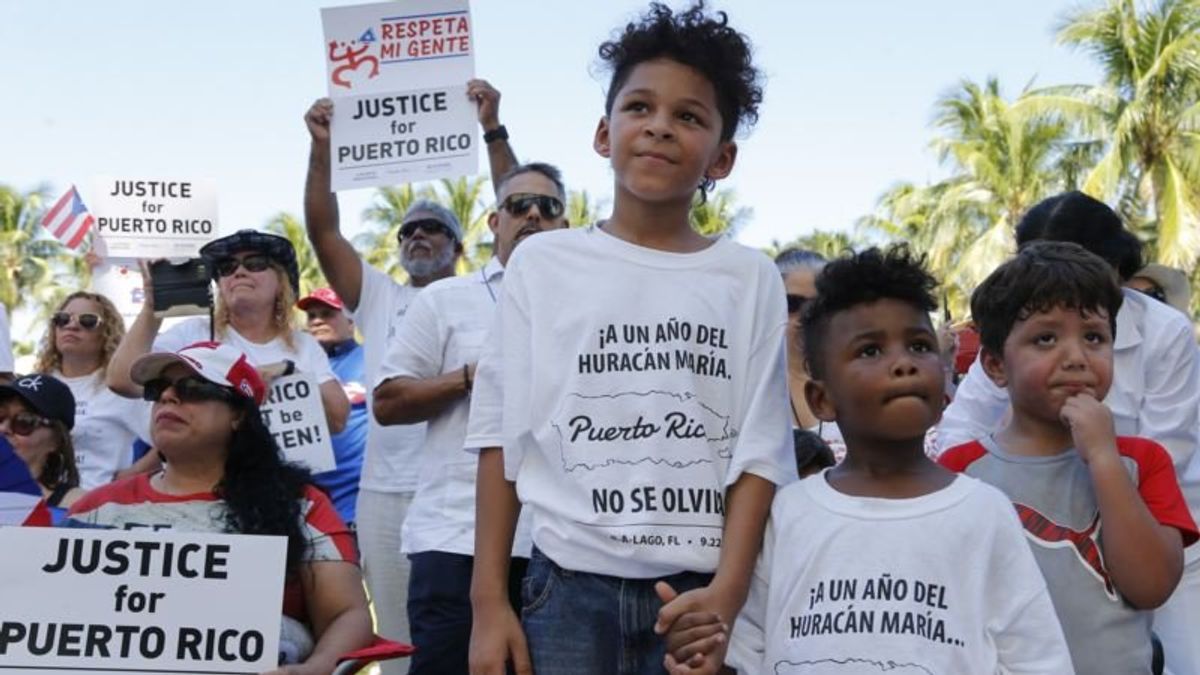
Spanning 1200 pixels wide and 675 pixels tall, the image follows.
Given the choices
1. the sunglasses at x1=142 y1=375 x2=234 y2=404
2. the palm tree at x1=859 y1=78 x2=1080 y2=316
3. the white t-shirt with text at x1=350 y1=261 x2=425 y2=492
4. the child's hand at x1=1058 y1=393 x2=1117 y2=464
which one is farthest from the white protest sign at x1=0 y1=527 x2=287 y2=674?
the palm tree at x1=859 y1=78 x2=1080 y2=316

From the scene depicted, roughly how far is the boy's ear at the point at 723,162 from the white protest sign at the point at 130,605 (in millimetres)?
1538

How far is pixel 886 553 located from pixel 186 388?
2227 millimetres

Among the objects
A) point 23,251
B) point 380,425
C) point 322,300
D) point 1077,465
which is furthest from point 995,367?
point 23,251

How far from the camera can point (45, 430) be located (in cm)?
559

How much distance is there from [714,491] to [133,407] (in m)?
4.36

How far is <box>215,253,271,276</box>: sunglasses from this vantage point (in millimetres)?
6047

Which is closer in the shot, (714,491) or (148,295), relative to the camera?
(714,491)

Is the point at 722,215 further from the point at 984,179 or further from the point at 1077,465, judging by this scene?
the point at 1077,465

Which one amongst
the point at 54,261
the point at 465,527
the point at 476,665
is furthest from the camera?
the point at 54,261

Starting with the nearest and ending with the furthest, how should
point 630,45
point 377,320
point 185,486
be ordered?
point 630,45 → point 185,486 → point 377,320

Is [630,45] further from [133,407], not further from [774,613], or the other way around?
[133,407]

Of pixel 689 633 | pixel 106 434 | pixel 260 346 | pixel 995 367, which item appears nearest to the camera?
pixel 689 633

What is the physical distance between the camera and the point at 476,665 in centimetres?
280

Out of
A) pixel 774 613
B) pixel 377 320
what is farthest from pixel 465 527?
pixel 774 613
